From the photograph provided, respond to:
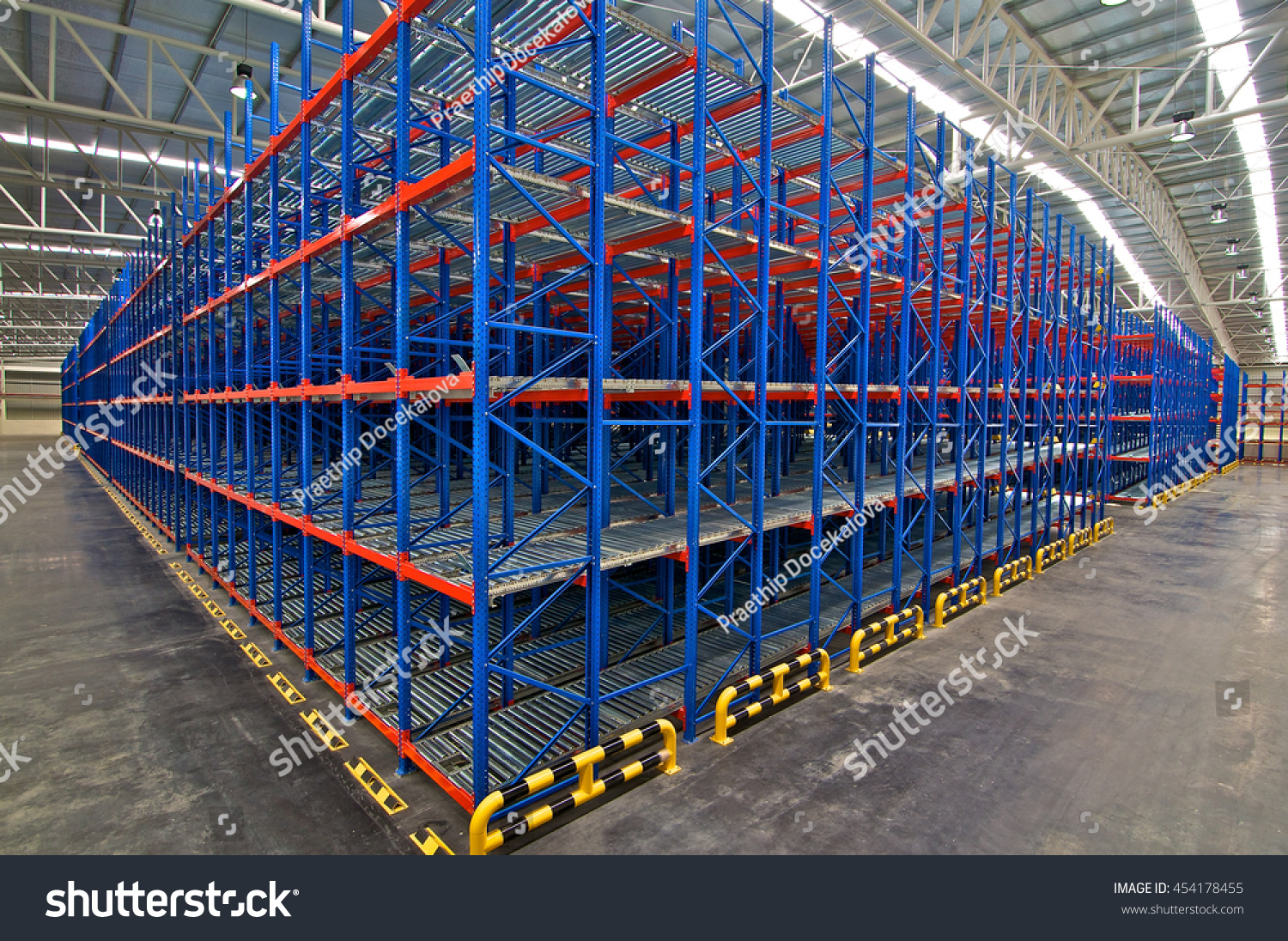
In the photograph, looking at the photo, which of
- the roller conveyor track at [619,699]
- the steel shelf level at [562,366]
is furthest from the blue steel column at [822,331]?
the roller conveyor track at [619,699]

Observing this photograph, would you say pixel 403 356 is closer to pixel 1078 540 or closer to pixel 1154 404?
pixel 1078 540

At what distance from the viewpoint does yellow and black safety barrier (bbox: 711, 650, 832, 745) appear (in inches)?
273

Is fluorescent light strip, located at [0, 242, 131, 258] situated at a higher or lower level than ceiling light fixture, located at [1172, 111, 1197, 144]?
higher

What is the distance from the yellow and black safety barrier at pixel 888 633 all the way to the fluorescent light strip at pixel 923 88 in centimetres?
779

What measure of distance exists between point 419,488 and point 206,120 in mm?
12342

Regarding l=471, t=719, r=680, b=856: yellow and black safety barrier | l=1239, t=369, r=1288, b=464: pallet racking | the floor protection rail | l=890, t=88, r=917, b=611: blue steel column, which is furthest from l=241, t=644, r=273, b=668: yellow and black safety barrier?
l=1239, t=369, r=1288, b=464: pallet racking

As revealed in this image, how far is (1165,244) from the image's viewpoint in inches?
931

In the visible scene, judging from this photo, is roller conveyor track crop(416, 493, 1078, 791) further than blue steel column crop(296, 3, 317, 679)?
No

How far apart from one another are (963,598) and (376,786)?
394 inches

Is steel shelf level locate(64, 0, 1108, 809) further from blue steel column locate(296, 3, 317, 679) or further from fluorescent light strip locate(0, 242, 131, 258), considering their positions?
fluorescent light strip locate(0, 242, 131, 258)

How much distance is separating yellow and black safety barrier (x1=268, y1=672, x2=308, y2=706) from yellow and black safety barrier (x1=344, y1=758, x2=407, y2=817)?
192 centimetres

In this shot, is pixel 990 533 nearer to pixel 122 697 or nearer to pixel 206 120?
pixel 122 697

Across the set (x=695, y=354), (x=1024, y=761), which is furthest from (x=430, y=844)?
(x=1024, y=761)
